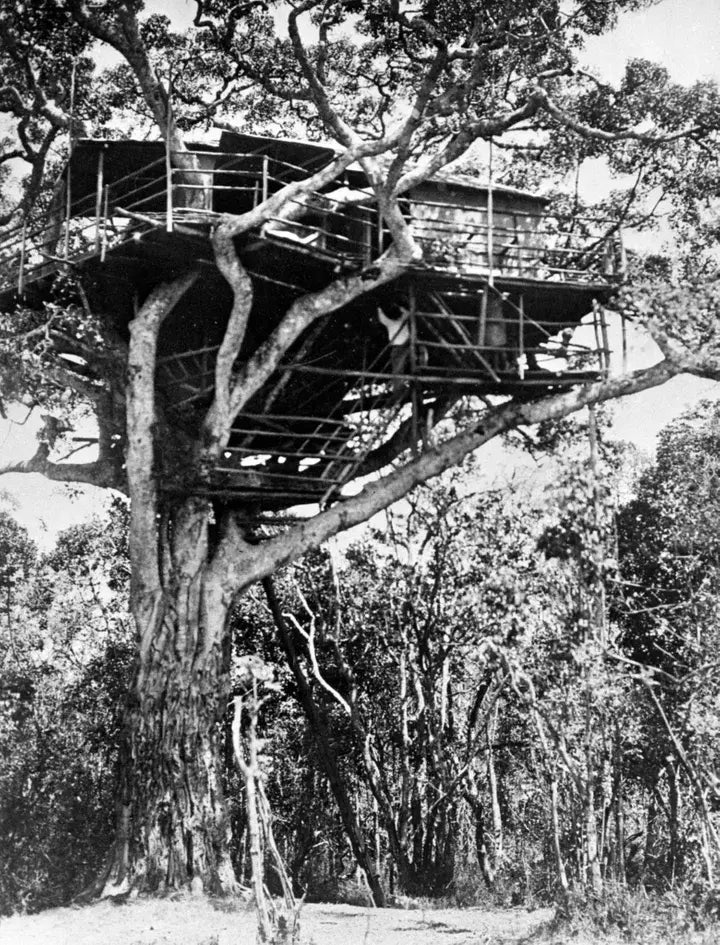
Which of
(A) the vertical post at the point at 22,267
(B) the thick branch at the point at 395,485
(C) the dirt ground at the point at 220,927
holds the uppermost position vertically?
(A) the vertical post at the point at 22,267

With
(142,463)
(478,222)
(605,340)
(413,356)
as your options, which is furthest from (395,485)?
(478,222)

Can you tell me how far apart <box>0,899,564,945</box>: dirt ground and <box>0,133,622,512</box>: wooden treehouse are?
5.21m

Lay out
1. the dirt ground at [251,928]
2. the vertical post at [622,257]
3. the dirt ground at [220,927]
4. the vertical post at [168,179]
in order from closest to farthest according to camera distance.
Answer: the dirt ground at [251,928] → the dirt ground at [220,927] → the vertical post at [168,179] → the vertical post at [622,257]

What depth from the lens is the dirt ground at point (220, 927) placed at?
9.98 metres

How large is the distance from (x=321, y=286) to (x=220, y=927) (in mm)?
8372

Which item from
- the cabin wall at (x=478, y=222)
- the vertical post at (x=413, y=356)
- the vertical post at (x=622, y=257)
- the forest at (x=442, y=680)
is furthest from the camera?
the cabin wall at (x=478, y=222)

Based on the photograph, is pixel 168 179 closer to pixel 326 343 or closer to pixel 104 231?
pixel 104 231

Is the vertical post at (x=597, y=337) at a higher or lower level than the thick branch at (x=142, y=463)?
higher

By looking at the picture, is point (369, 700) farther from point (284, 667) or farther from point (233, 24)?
point (233, 24)

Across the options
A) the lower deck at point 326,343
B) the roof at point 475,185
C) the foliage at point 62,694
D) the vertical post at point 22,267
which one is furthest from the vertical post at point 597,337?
the foliage at point 62,694

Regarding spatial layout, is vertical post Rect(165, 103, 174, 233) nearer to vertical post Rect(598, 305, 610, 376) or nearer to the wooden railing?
the wooden railing

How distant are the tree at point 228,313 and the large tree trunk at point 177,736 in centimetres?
2

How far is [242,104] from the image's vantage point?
16453mm

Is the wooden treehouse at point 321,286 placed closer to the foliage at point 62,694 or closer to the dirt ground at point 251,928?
the dirt ground at point 251,928
